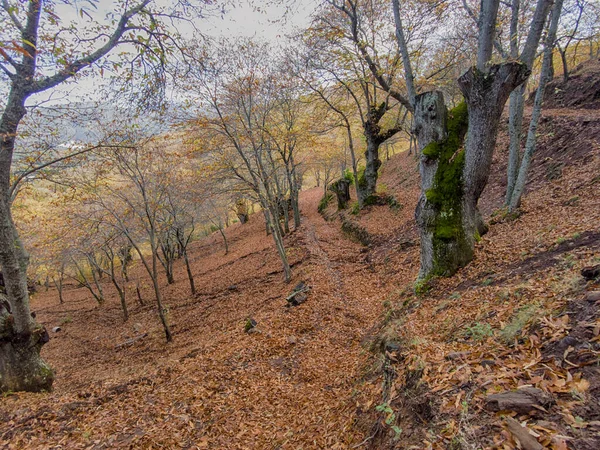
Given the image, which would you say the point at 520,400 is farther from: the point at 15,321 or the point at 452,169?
the point at 15,321

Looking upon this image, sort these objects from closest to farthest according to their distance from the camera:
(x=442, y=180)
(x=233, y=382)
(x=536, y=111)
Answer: (x=233, y=382)
(x=442, y=180)
(x=536, y=111)

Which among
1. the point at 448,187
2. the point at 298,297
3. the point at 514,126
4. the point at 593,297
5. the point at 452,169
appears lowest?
the point at 298,297

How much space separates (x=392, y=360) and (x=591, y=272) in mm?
2360

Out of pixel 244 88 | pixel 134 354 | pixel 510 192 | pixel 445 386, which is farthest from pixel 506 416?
pixel 134 354

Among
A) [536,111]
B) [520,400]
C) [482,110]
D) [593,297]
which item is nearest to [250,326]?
[520,400]

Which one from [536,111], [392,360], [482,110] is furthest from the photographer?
[536,111]

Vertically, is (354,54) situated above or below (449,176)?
above

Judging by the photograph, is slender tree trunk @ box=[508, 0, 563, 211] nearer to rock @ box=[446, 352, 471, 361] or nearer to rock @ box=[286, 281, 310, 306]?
rock @ box=[286, 281, 310, 306]

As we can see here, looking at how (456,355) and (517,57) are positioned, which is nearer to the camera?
(456,355)

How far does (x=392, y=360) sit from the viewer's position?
3.66 meters

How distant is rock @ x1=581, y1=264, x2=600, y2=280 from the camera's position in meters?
3.01

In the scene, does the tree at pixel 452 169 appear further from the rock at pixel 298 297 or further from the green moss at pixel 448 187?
the rock at pixel 298 297

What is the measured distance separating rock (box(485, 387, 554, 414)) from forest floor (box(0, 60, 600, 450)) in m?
0.04

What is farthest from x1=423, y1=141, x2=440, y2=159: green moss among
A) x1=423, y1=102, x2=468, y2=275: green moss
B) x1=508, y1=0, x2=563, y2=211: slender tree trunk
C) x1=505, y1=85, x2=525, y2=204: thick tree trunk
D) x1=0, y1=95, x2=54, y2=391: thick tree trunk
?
x1=0, y1=95, x2=54, y2=391: thick tree trunk
